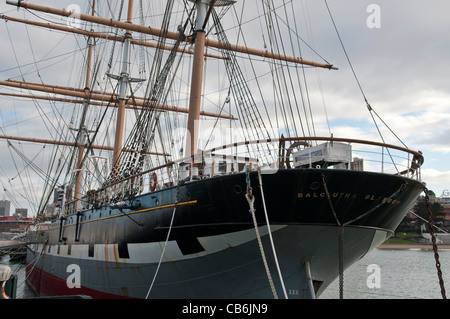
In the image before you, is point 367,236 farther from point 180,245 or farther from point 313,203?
point 180,245

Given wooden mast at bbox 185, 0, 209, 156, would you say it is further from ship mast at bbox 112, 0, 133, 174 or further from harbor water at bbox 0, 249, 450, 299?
harbor water at bbox 0, 249, 450, 299

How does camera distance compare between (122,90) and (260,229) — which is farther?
(122,90)

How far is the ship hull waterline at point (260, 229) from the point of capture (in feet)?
24.6

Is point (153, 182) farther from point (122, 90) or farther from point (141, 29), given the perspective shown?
point (122, 90)

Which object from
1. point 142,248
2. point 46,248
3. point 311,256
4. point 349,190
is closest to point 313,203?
point 349,190

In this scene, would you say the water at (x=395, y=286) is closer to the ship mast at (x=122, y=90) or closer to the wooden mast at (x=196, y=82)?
the wooden mast at (x=196, y=82)

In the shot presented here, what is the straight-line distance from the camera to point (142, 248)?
9.81m

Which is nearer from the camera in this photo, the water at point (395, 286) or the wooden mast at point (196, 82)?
the wooden mast at point (196, 82)

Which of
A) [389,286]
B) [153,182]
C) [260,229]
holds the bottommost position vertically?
[389,286]

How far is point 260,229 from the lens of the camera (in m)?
7.71

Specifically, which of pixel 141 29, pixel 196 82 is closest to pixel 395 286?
pixel 196 82

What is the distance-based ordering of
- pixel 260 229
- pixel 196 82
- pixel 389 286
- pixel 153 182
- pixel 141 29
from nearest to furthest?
pixel 260 229, pixel 153 182, pixel 196 82, pixel 141 29, pixel 389 286

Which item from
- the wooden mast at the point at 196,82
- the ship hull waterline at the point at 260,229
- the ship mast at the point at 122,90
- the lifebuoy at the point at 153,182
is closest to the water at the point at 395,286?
the ship hull waterline at the point at 260,229
